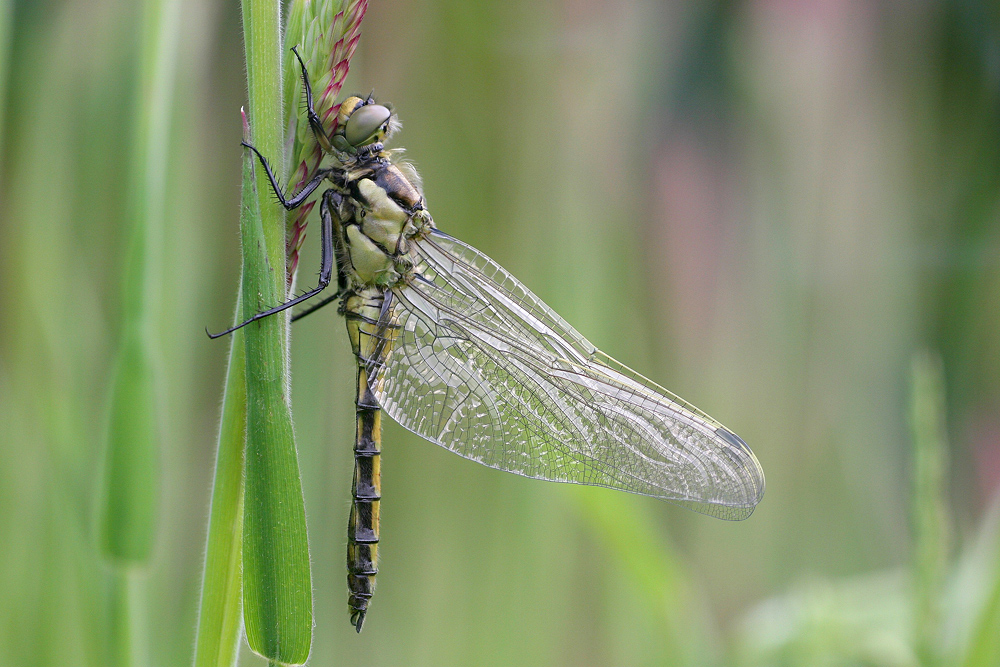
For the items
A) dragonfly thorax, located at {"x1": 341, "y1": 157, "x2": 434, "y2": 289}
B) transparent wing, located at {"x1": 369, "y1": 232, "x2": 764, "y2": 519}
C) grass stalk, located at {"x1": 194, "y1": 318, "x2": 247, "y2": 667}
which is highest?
dragonfly thorax, located at {"x1": 341, "y1": 157, "x2": 434, "y2": 289}

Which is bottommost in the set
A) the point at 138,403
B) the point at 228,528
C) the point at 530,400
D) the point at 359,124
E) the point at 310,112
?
the point at 228,528

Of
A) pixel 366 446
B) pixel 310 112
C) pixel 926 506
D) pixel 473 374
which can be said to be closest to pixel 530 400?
pixel 473 374

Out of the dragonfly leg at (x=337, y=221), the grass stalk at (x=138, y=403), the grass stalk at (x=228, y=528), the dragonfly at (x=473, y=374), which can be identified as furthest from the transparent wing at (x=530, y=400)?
the grass stalk at (x=228, y=528)

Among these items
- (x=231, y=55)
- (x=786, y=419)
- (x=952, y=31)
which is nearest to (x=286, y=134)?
(x=231, y=55)

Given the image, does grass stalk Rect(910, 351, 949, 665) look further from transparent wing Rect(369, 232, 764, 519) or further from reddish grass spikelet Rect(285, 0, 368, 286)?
reddish grass spikelet Rect(285, 0, 368, 286)

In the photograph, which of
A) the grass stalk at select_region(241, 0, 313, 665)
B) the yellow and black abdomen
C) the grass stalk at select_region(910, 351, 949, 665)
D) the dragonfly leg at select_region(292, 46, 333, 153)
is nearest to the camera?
the grass stalk at select_region(241, 0, 313, 665)

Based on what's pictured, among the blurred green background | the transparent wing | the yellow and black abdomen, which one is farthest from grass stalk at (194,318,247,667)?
the transparent wing

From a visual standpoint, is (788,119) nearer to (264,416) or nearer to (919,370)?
(919,370)

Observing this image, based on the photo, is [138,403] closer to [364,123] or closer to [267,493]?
[267,493]
